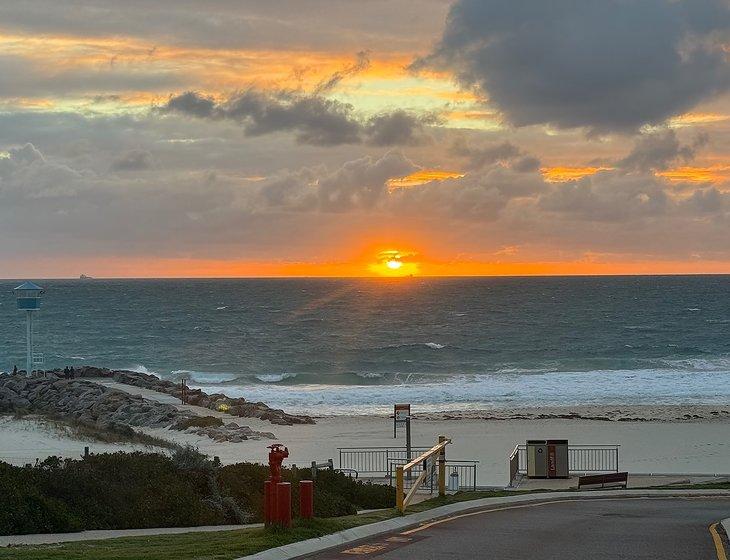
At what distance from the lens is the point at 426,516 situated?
17.3 meters

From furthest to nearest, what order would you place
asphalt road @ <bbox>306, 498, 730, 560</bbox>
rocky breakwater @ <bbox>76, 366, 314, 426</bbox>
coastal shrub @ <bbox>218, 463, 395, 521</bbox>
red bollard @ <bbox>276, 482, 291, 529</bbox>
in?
rocky breakwater @ <bbox>76, 366, 314, 426</bbox>
coastal shrub @ <bbox>218, 463, 395, 521</bbox>
red bollard @ <bbox>276, 482, 291, 529</bbox>
asphalt road @ <bbox>306, 498, 730, 560</bbox>

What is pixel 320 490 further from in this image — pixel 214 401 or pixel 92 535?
pixel 214 401

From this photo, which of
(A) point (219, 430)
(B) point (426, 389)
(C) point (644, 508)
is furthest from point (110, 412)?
(C) point (644, 508)

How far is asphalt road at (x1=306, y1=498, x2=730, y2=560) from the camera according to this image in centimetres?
1330

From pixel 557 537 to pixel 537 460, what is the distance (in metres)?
15.6

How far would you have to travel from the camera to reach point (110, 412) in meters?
50.9

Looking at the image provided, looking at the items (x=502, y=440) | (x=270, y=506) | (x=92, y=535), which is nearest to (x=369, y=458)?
(x=502, y=440)

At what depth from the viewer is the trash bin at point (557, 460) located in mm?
30312

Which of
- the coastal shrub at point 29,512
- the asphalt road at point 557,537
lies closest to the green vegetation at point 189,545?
the asphalt road at point 557,537

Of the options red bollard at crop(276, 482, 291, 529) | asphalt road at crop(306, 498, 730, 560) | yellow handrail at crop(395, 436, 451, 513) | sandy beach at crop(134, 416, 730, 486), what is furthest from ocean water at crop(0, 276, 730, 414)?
red bollard at crop(276, 482, 291, 529)

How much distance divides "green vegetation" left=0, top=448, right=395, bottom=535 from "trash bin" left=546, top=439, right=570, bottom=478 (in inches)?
387

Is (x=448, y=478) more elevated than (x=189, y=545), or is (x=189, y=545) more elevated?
(x=189, y=545)

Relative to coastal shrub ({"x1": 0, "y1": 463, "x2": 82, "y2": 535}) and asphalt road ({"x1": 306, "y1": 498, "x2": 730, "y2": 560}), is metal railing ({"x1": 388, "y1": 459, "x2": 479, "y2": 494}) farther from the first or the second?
coastal shrub ({"x1": 0, "y1": 463, "x2": 82, "y2": 535})

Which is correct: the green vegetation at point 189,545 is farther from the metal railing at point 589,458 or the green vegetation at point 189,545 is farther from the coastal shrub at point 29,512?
the metal railing at point 589,458
